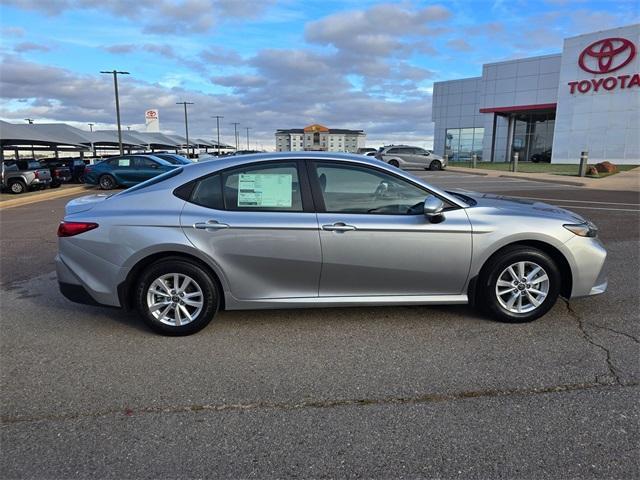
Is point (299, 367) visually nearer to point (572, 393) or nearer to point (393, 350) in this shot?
point (393, 350)

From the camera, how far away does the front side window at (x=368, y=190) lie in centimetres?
404

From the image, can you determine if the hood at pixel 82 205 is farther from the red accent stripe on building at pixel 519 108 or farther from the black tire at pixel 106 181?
the red accent stripe on building at pixel 519 108

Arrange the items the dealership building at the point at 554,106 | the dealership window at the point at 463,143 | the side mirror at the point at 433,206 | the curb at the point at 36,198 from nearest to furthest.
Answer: the side mirror at the point at 433,206
the curb at the point at 36,198
the dealership building at the point at 554,106
the dealership window at the point at 463,143

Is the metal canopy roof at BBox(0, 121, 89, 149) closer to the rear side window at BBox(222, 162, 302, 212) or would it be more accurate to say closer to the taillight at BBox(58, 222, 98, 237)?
the taillight at BBox(58, 222, 98, 237)

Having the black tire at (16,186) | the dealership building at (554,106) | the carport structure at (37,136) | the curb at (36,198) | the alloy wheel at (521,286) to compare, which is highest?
the dealership building at (554,106)

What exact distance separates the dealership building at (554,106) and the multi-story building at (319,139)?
14.3m

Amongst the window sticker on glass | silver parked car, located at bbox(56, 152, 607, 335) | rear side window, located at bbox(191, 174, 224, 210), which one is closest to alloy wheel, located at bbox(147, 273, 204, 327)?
silver parked car, located at bbox(56, 152, 607, 335)

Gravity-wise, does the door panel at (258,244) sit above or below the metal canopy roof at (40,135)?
below

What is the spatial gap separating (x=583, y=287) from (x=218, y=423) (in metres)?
3.31

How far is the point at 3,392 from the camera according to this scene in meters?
3.13

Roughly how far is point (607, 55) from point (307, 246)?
38102mm

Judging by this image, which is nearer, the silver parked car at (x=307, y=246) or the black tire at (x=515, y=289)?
the silver parked car at (x=307, y=246)

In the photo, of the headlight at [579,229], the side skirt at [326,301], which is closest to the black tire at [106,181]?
the side skirt at [326,301]

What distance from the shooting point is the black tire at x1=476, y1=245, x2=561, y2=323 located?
404cm
